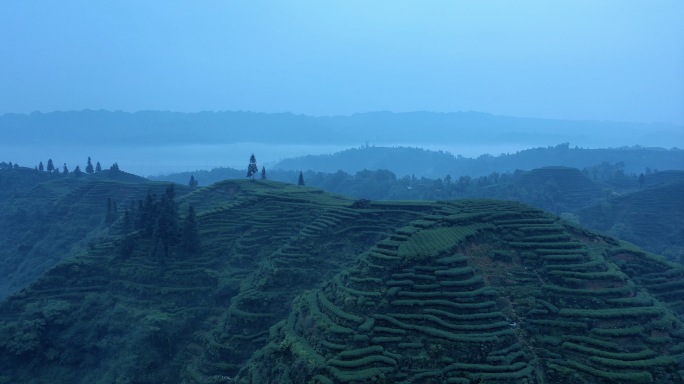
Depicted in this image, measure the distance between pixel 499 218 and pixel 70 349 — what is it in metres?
33.7

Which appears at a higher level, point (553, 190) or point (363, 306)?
point (553, 190)

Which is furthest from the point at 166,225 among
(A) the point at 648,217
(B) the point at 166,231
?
(A) the point at 648,217

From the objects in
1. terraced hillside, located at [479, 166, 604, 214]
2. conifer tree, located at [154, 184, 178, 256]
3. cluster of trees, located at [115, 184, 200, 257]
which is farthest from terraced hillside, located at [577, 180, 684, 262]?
conifer tree, located at [154, 184, 178, 256]

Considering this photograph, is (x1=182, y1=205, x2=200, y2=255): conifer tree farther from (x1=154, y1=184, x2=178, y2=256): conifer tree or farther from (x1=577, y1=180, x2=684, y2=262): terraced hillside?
(x1=577, y1=180, x2=684, y2=262): terraced hillside

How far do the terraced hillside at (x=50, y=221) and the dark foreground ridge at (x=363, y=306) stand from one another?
779 inches

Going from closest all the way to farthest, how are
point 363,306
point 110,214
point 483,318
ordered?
point 483,318 → point 363,306 → point 110,214

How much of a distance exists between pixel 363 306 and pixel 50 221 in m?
57.1

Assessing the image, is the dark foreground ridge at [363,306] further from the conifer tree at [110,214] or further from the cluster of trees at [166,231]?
the conifer tree at [110,214]

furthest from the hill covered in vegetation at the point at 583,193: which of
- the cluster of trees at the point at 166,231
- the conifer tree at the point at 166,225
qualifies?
the conifer tree at the point at 166,225

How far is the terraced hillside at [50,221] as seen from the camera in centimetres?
5603

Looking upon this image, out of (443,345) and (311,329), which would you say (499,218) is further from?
(311,329)

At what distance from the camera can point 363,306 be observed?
2672 centimetres

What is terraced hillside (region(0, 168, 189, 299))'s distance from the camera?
56.0m

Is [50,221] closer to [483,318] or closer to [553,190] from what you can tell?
[483,318]
